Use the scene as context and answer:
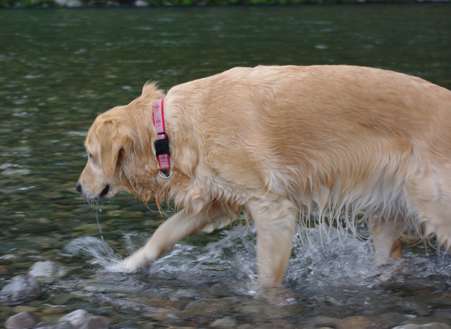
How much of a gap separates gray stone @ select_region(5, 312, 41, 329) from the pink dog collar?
4.27 ft

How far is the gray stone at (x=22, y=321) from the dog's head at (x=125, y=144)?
1120 millimetres

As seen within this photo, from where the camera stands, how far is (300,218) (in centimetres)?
434

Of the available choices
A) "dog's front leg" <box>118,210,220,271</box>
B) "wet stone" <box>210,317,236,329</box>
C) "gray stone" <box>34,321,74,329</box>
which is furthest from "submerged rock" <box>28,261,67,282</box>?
"wet stone" <box>210,317,236,329</box>

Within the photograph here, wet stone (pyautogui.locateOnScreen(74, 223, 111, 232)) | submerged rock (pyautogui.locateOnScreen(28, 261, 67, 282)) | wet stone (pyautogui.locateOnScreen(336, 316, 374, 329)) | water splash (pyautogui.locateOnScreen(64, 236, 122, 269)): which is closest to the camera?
wet stone (pyautogui.locateOnScreen(336, 316, 374, 329))

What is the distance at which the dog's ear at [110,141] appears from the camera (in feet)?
13.9

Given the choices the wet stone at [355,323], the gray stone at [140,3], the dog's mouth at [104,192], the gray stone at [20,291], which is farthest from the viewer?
the gray stone at [140,3]

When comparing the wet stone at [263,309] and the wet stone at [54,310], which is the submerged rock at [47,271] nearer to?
the wet stone at [54,310]

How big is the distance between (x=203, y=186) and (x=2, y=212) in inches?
96.3

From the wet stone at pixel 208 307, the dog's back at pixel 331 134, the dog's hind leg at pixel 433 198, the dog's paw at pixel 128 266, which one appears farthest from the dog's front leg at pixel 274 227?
the dog's paw at pixel 128 266

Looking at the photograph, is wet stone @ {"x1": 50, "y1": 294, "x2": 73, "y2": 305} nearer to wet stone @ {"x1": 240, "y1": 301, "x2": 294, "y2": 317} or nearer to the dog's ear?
the dog's ear

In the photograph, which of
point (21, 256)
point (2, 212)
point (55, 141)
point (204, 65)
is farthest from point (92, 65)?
point (21, 256)

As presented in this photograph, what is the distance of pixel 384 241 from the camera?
15.5 feet

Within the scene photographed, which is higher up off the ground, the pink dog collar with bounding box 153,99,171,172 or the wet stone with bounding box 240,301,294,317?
the pink dog collar with bounding box 153,99,171,172

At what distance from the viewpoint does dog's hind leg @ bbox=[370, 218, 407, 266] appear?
184 inches
